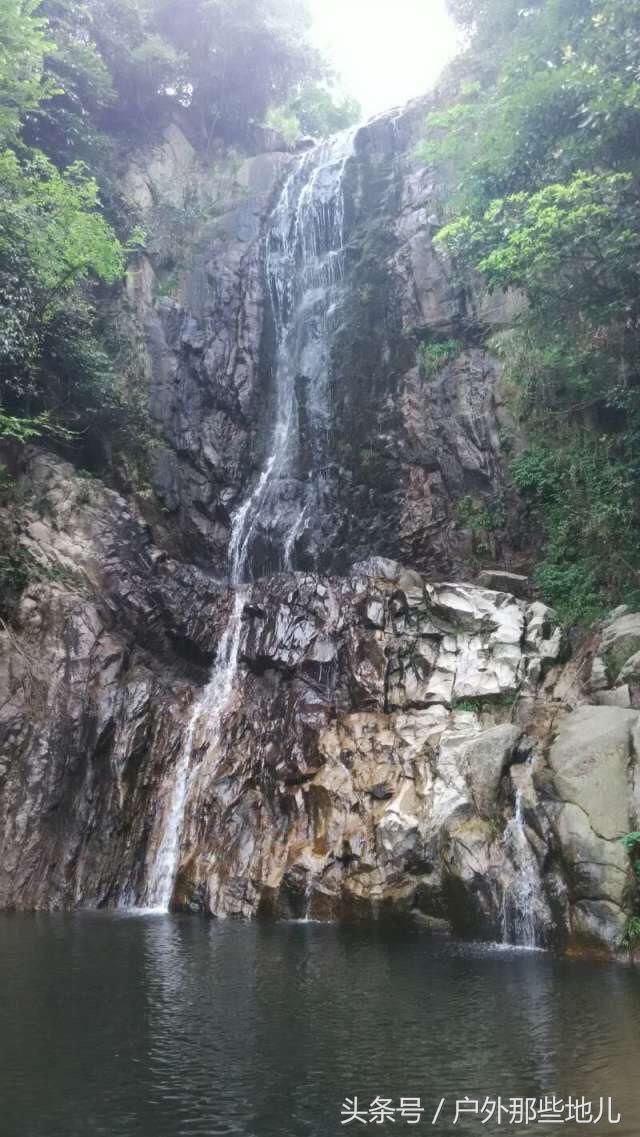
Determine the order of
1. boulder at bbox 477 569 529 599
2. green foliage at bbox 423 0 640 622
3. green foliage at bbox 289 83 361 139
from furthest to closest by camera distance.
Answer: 1. green foliage at bbox 289 83 361 139
2. boulder at bbox 477 569 529 599
3. green foliage at bbox 423 0 640 622

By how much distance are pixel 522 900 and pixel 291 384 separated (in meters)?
18.1

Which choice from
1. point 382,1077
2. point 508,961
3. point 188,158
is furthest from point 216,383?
point 382,1077

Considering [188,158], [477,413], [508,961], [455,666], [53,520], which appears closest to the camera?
[508,961]

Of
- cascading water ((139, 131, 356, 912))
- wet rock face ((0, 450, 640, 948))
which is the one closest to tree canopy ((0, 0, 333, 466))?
wet rock face ((0, 450, 640, 948))

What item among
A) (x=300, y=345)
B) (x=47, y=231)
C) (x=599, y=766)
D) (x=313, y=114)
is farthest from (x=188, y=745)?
(x=313, y=114)

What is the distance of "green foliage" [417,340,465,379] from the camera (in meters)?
22.5

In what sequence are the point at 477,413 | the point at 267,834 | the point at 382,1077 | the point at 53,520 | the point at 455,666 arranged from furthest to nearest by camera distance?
1. the point at 477,413
2. the point at 53,520
3. the point at 455,666
4. the point at 267,834
5. the point at 382,1077

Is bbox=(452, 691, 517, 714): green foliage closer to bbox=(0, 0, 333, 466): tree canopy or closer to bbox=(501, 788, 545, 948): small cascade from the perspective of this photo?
bbox=(501, 788, 545, 948): small cascade

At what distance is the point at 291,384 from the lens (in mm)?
25609

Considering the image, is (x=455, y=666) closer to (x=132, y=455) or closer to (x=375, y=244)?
(x=132, y=455)

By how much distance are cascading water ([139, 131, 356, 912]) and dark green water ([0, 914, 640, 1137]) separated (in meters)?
6.70

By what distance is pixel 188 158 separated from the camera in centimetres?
3256

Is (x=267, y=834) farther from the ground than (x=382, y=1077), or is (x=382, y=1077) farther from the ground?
(x=267, y=834)

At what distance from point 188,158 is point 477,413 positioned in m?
19.4
